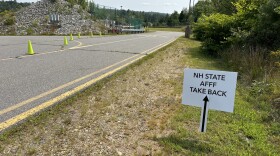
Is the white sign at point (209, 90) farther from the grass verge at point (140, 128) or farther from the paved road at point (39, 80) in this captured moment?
the paved road at point (39, 80)

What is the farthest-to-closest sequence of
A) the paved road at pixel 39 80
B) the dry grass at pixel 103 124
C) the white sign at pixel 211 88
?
the paved road at pixel 39 80
the white sign at pixel 211 88
the dry grass at pixel 103 124

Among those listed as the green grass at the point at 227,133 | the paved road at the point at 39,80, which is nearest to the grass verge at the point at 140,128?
the green grass at the point at 227,133

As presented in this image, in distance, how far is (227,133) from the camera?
11.2ft

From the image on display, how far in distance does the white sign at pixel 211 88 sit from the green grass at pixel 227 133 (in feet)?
1.33

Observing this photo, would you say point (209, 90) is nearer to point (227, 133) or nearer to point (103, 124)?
point (227, 133)

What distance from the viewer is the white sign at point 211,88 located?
3.19m

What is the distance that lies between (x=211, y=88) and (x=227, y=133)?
68cm

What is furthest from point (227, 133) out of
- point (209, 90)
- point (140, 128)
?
point (140, 128)

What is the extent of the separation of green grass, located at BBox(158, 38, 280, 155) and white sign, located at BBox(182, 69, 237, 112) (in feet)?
1.33

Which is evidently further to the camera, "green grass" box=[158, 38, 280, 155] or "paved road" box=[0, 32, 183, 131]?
"paved road" box=[0, 32, 183, 131]

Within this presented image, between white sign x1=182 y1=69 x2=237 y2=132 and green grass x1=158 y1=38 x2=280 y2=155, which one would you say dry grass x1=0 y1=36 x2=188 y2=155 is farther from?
white sign x1=182 y1=69 x2=237 y2=132

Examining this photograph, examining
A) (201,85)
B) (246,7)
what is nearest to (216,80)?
(201,85)

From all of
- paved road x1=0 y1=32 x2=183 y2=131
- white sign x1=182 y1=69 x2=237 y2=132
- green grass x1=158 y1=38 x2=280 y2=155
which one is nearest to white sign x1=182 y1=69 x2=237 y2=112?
white sign x1=182 y1=69 x2=237 y2=132

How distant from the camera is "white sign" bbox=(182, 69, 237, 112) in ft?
10.5
